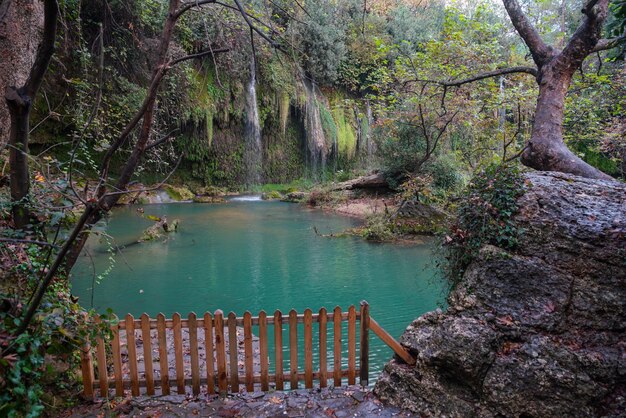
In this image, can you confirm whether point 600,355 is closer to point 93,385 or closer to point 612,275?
point 612,275

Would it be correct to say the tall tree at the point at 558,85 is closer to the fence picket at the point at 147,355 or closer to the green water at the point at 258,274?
the green water at the point at 258,274

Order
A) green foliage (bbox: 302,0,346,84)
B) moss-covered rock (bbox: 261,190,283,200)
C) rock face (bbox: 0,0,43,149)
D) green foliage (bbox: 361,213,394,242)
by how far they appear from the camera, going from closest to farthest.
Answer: rock face (bbox: 0,0,43,149) → green foliage (bbox: 361,213,394,242) → green foliage (bbox: 302,0,346,84) → moss-covered rock (bbox: 261,190,283,200)

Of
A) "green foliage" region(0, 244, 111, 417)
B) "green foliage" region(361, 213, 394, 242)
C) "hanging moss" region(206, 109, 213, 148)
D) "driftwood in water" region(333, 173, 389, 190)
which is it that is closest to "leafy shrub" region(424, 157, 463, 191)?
"driftwood in water" region(333, 173, 389, 190)

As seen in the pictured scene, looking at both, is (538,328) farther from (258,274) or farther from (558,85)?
(258,274)

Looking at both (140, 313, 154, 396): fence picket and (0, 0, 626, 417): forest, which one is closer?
(0, 0, 626, 417): forest

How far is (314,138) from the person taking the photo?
22.2 meters

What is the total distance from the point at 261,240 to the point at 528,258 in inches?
335

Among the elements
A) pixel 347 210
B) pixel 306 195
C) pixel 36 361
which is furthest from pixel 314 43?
pixel 36 361

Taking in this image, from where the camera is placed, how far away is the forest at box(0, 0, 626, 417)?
278 cm

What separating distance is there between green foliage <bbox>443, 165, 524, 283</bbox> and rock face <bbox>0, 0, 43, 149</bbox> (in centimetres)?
441

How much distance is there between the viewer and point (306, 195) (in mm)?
18750

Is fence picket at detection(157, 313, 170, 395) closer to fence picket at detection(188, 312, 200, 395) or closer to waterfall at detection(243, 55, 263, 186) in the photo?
fence picket at detection(188, 312, 200, 395)

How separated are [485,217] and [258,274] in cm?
554

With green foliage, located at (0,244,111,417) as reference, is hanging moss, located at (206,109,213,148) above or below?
above
